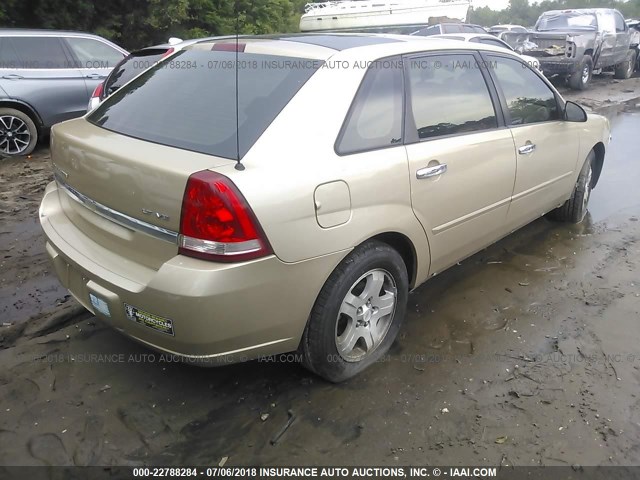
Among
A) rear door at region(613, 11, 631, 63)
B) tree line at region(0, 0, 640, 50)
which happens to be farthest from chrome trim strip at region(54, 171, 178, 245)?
rear door at region(613, 11, 631, 63)

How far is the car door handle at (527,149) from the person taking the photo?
3.66 metres

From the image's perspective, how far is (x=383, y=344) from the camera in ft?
9.92

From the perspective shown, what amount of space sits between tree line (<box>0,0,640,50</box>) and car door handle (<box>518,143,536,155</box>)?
6670 millimetres

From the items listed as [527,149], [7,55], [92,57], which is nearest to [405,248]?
[527,149]

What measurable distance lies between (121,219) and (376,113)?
4.40 feet

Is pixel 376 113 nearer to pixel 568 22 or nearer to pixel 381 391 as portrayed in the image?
pixel 381 391

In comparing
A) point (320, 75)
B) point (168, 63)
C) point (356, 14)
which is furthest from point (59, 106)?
point (356, 14)

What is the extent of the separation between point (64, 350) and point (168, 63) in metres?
1.75

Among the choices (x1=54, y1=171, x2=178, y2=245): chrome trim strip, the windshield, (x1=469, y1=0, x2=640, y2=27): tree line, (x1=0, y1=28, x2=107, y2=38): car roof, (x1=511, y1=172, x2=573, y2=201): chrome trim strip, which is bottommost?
(x1=511, y1=172, x2=573, y2=201): chrome trim strip

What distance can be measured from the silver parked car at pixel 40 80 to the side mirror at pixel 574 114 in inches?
241

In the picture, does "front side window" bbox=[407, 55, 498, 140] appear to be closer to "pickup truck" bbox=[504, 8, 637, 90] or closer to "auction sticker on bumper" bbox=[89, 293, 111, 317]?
"auction sticker on bumper" bbox=[89, 293, 111, 317]

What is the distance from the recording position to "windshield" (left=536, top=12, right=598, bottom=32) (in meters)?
13.9

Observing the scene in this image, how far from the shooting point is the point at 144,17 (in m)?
11.1

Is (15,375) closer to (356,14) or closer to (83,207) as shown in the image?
(83,207)
